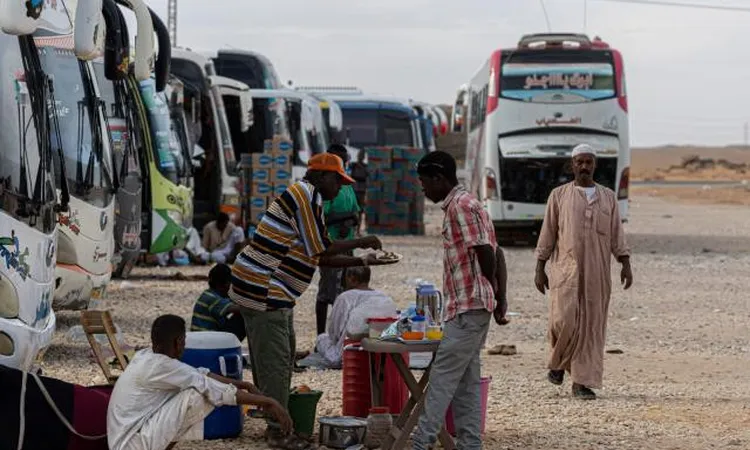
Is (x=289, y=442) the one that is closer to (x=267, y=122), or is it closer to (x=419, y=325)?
(x=419, y=325)

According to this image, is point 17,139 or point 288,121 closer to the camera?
point 17,139

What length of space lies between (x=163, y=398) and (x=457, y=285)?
157cm

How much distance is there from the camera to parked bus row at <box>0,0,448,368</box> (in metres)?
9.55

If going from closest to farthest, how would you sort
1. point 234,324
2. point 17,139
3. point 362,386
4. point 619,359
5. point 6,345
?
point 6,345 → point 362,386 → point 17,139 → point 234,324 → point 619,359

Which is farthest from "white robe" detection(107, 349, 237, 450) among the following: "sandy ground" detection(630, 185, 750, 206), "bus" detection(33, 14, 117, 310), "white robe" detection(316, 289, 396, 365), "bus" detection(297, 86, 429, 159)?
"sandy ground" detection(630, 185, 750, 206)

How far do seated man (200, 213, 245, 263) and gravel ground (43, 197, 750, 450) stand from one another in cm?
36

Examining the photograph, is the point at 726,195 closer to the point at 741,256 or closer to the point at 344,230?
the point at 741,256

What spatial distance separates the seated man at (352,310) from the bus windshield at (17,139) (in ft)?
7.14

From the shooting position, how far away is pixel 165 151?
19.5 meters

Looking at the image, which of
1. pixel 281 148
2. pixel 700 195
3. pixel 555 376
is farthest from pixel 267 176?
pixel 700 195

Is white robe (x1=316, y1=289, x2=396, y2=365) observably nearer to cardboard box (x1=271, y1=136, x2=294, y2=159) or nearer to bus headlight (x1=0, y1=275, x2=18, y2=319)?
bus headlight (x1=0, y1=275, x2=18, y2=319)

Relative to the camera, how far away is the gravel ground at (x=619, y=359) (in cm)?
995

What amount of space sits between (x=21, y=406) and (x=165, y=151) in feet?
38.4

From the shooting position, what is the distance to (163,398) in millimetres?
7797
